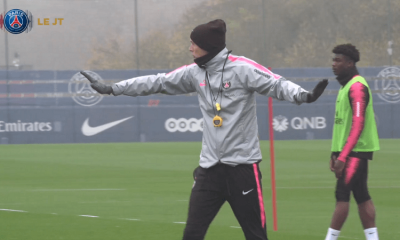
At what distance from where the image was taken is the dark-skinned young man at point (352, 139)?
21.4ft

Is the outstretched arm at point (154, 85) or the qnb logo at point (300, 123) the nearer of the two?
the outstretched arm at point (154, 85)

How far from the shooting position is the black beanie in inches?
212

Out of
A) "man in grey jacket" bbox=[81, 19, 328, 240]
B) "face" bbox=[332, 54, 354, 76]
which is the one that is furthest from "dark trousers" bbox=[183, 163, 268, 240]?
"face" bbox=[332, 54, 354, 76]

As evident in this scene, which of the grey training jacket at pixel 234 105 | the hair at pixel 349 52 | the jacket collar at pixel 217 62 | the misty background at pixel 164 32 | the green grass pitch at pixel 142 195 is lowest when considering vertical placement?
the green grass pitch at pixel 142 195

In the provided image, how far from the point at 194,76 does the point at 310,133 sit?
66.3ft

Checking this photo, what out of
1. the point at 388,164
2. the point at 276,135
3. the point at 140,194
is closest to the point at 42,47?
the point at 276,135

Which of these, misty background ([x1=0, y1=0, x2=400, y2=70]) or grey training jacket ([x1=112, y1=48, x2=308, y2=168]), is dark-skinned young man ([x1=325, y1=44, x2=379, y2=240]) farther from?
misty background ([x1=0, y1=0, x2=400, y2=70])

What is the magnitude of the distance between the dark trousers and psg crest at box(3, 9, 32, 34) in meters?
23.6

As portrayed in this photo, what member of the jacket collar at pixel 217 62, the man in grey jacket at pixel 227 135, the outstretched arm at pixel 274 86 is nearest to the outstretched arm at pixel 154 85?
the man in grey jacket at pixel 227 135

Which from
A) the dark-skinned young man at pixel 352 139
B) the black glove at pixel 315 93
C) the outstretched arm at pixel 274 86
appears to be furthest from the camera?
the dark-skinned young man at pixel 352 139

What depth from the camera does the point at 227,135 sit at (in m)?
5.31

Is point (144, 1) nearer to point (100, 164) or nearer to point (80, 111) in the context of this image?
point (80, 111)

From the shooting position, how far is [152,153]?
2050 centimetres

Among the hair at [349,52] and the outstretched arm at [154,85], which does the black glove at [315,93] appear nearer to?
the outstretched arm at [154,85]
